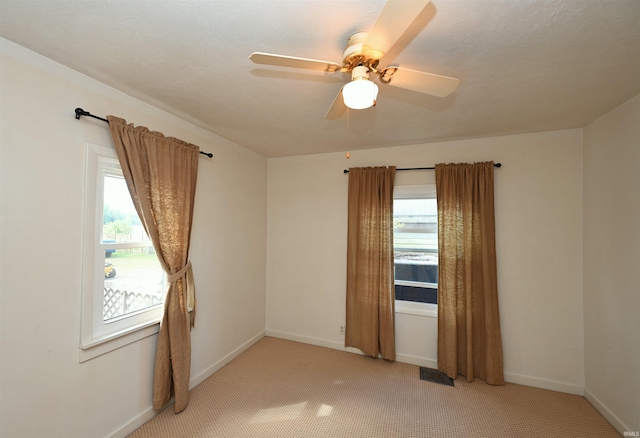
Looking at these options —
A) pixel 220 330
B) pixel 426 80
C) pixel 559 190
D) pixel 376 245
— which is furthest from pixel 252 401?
pixel 559 190

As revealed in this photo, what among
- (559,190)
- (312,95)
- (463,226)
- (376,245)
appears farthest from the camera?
(376,245)

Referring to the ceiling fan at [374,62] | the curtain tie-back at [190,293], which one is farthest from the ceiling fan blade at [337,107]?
the curtain tie-back at [190,293]

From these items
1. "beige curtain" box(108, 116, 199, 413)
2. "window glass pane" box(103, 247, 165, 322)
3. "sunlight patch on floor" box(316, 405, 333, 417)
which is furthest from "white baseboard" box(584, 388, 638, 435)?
"window glass pane" box(103, 247, 165, 322)

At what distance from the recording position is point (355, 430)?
2000 millimetres

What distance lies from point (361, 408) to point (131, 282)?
2175 mm

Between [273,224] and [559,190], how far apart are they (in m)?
3.24

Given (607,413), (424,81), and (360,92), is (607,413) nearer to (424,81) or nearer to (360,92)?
(424,81)

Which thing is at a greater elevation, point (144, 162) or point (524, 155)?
point (524, 155)

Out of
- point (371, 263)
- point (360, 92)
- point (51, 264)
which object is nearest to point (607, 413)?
point (371, 263)

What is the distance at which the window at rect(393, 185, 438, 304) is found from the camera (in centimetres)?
302

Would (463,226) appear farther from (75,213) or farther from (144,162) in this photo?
(75,213)

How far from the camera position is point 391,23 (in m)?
0.93

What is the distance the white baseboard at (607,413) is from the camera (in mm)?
1950

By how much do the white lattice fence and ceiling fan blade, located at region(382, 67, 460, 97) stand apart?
7.75ft
